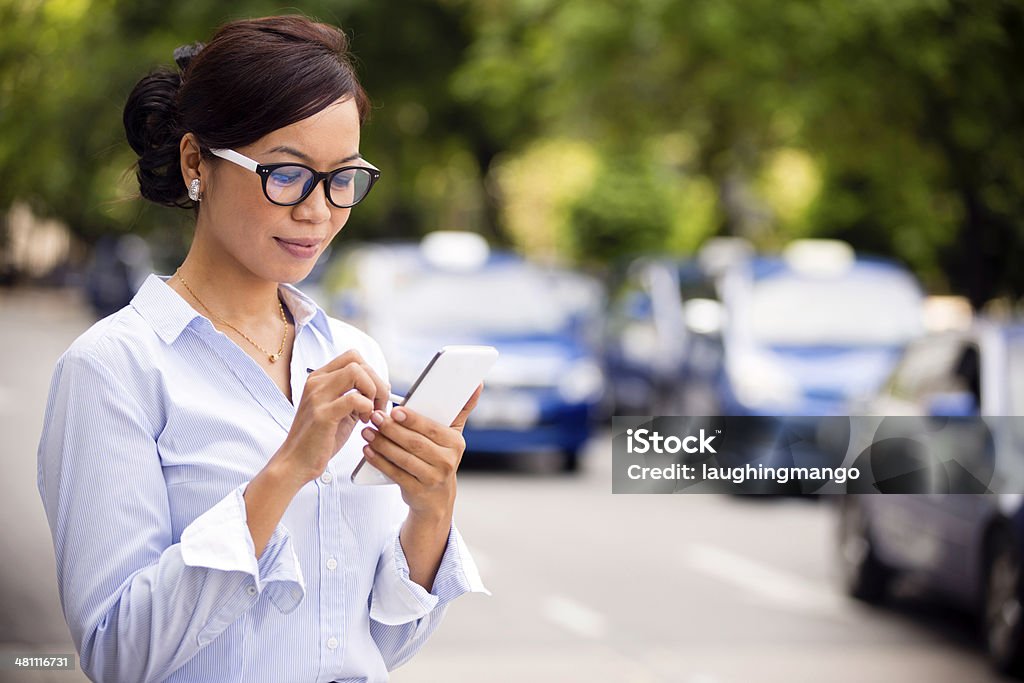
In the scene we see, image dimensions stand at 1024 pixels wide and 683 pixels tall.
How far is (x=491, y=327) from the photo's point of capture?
→ 1373 centimetres

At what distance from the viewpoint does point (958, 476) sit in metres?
7.53

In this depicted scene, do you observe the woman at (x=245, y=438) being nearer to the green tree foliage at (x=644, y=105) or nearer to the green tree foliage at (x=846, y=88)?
the green tree foliage at (x=644, y=105)

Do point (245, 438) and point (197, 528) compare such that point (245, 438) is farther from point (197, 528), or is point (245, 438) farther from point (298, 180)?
point (298, 180)

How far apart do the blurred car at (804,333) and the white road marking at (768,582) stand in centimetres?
223

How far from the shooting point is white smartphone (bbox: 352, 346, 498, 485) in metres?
2.24

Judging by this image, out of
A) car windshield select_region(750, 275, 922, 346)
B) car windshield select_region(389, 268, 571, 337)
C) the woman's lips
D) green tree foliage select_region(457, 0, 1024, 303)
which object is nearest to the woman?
the woman's lips

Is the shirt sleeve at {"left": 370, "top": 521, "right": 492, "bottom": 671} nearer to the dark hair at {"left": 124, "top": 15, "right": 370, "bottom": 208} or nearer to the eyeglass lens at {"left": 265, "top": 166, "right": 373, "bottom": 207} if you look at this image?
the eyeglass lens at {"left": 265, "top": 166, "right": 373, "bottom": 207}

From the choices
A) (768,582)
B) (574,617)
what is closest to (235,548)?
(574,617)

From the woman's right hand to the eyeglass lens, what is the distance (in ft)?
1.01

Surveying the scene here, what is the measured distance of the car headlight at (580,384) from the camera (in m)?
13.2

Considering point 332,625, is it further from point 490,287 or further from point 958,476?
point 490,287

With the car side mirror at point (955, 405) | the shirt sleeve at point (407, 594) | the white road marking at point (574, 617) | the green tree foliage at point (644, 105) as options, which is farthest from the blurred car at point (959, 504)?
the shirt sleeve at point (407, 594)

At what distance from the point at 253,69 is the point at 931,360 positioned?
→ 6.95 m

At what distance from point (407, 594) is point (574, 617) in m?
5.80
